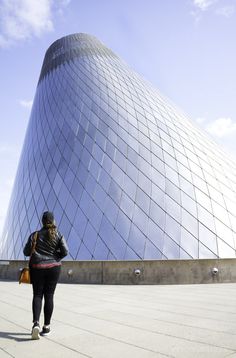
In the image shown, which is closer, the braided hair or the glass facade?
the braided hair

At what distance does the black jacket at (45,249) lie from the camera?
5.19 m

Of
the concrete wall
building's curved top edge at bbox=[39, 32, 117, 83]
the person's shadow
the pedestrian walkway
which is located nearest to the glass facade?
Answer: building's curved top edge at bbox=[39, 32, 117, 83]

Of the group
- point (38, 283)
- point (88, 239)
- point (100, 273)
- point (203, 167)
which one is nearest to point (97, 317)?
point (38, 283)

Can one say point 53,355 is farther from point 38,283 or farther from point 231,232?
point 231,232

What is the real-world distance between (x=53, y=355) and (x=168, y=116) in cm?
2493

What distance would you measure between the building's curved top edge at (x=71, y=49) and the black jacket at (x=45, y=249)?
31.3 m

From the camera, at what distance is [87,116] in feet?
85.0

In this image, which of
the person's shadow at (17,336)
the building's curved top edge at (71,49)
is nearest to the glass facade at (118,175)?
the building's curved top edge at (71,49)

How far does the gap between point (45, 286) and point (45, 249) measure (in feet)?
1.78

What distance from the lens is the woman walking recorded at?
513 cm

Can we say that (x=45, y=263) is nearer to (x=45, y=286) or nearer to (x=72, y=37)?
(x=45, y=286)

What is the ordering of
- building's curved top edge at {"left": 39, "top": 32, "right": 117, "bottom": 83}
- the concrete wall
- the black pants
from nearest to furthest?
the black pants
the concrete wall
building's curved top edge at {"left": 39, "top": 32, "right": 117, "bottom": 83}

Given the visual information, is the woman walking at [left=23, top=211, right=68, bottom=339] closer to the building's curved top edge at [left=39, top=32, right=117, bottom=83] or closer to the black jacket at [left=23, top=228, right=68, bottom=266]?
the black jacket at [left=23, top=228, right=68, bottom=266]

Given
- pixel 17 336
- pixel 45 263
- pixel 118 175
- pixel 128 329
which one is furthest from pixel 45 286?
pixel 118 175
